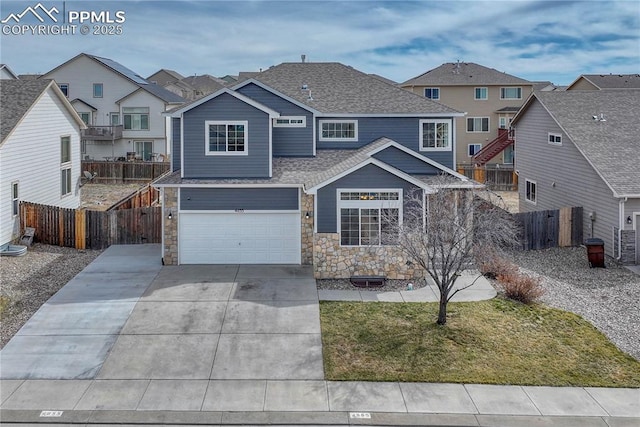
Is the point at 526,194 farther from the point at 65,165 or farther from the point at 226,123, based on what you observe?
the point at 65,165

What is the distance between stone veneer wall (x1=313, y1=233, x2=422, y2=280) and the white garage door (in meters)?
1.73

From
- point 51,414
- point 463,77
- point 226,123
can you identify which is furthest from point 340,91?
point 463,77

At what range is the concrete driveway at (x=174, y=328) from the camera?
1204 cm

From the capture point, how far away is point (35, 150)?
907 inches

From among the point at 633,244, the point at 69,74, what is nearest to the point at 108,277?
the point at 633,244

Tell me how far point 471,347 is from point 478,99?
35.1 meters

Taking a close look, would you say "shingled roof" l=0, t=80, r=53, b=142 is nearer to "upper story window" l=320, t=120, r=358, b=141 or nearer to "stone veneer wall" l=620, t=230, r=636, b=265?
"upper story window" l=320, t=120, r=358, b=141

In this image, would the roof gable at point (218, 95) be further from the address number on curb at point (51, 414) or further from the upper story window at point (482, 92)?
the upper story window at point (482, 92)

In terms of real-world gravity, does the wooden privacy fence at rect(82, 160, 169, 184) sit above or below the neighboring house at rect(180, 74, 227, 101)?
below

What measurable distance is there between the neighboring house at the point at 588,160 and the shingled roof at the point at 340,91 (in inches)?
212

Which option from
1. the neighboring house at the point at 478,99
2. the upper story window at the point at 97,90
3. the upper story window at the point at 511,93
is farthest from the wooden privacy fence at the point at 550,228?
the upper story window at the point at 97,90

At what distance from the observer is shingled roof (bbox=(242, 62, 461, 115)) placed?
73.8 feet

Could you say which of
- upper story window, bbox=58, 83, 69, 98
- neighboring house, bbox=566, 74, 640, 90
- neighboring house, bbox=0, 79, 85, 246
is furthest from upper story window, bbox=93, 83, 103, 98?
neighboring house, bbox=566, 74, 640, 90

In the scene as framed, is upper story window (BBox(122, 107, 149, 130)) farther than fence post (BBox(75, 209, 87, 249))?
Yes
